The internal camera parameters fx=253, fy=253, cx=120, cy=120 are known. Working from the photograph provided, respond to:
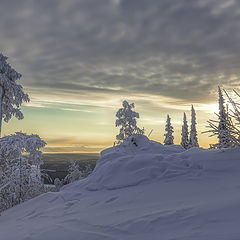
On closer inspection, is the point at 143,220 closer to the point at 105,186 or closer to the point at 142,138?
the point at 105,186

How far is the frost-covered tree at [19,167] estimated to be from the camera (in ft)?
34.9

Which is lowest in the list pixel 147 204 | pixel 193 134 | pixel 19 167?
pixel 19 167

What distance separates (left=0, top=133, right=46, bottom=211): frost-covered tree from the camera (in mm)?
10641

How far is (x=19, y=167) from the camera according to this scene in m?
11.7

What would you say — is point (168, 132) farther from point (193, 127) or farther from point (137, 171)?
point (137, 171)

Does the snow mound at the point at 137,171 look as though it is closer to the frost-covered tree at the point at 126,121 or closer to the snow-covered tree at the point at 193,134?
the frost-covered tree at the point at 126,121

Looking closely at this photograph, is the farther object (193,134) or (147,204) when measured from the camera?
(193,134)

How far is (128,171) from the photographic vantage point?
17.2ft

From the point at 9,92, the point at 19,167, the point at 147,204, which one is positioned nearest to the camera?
the point at 147,204

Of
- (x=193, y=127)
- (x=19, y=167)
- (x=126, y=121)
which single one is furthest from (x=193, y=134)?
(x=19, y=167)

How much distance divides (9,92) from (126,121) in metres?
16.0

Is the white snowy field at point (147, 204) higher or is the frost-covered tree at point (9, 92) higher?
the frost-covered tree at point (9, 92)

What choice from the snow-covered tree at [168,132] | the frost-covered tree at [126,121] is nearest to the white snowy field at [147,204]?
the frost-covered tree at [126,121]

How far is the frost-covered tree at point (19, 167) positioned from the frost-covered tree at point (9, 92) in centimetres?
594
